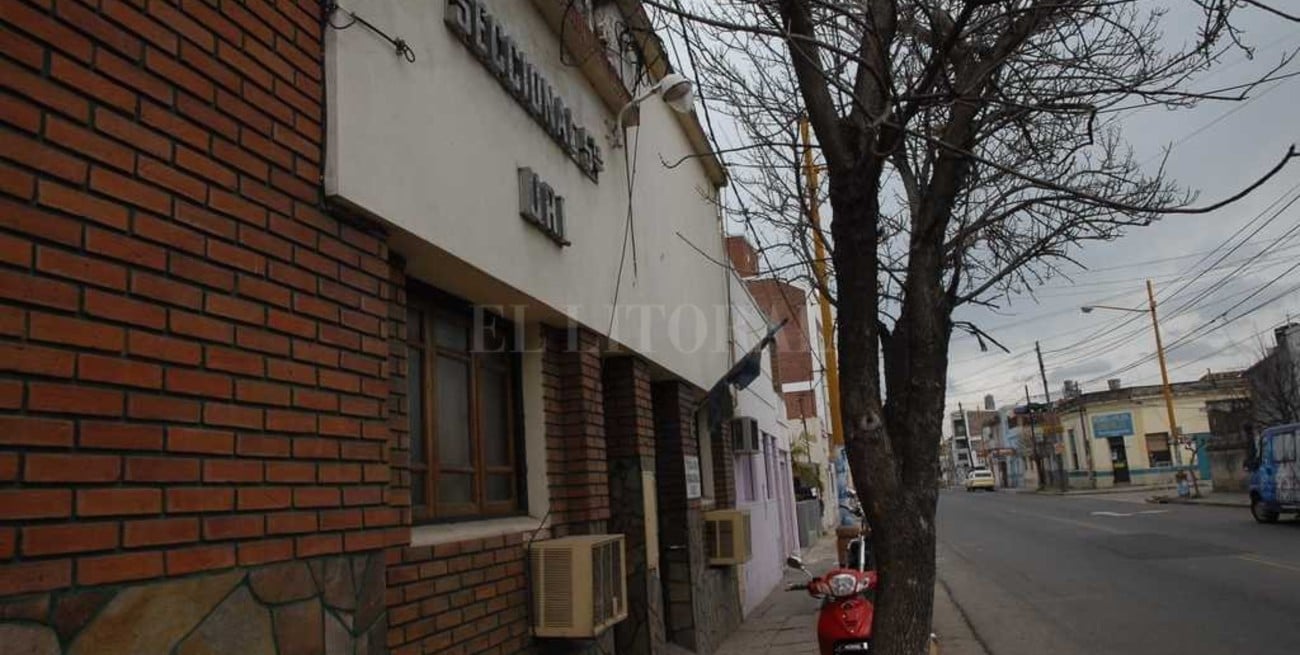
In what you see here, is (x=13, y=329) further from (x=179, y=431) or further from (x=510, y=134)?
(x=510, y=134)

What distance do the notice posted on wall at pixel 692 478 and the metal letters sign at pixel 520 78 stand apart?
3.44 m

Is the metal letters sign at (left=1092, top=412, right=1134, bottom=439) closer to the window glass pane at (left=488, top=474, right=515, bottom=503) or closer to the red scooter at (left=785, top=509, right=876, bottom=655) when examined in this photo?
the red scooter at (left=785, top=509, right=876, bottom=655)

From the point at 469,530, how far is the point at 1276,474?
2097cm

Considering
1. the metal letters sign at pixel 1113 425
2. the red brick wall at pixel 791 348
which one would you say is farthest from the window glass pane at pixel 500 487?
the metal letters sign at pixel 1113 425

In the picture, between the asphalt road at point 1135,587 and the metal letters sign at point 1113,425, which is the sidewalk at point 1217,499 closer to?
the asphalt road at point 1135,587

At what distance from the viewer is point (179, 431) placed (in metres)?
2.59

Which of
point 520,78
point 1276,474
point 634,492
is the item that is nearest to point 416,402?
point 520,78

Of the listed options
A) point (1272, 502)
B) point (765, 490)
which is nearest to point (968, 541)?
point (1272, 502)

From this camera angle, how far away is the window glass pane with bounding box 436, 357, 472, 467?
16.2ft

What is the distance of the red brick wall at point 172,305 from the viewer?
7.22 feet

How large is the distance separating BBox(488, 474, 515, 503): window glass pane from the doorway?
55.7 m

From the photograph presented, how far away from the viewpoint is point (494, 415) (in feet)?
18.7

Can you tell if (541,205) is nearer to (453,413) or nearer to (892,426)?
(453,413)

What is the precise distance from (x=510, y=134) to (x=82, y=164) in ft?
10.0
